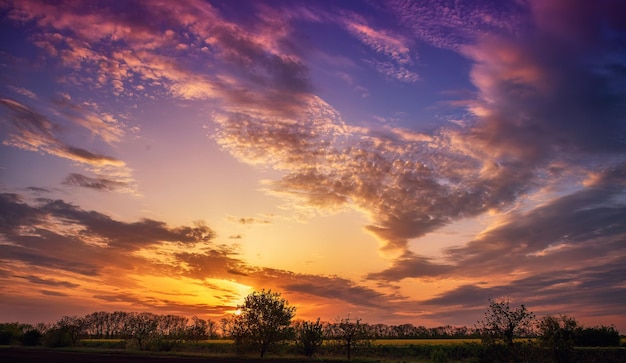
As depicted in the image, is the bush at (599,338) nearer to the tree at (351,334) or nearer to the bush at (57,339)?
the tree at (351,334)

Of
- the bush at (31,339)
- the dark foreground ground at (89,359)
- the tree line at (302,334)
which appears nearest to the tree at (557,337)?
the tree line at (302,334)

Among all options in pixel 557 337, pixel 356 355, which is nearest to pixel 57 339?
pixel 356 355

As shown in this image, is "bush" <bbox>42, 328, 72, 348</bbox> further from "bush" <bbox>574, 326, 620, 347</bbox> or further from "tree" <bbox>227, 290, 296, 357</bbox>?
"bush" <bbox>574, 326, 620, 347</bbox>

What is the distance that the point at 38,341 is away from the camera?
99.7 metres

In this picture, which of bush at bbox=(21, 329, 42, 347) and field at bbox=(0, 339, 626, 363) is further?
bush at bbox=(21, 329, 42, 347)

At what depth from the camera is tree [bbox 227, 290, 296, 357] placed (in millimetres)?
70688

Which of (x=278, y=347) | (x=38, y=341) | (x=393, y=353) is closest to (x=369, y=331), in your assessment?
(x=393, y=353)

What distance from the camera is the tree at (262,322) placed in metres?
70.7

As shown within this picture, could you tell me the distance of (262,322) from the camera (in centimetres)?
7200

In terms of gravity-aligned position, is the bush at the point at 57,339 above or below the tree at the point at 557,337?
below

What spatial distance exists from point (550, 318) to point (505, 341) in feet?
21.9

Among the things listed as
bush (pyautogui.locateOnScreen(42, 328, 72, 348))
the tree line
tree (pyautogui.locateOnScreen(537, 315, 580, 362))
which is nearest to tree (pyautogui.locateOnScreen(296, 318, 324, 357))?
the tree line

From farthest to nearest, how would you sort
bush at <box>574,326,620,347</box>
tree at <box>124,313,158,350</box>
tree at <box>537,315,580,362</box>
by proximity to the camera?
tree at <box>124,313,158,350</box>
bush at <box>574,326,620,347</box>
tree at <box>537,315,580,362</box>

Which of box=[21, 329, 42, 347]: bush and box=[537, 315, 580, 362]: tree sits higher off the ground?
box=[537, 315, 580, 362]: tree
